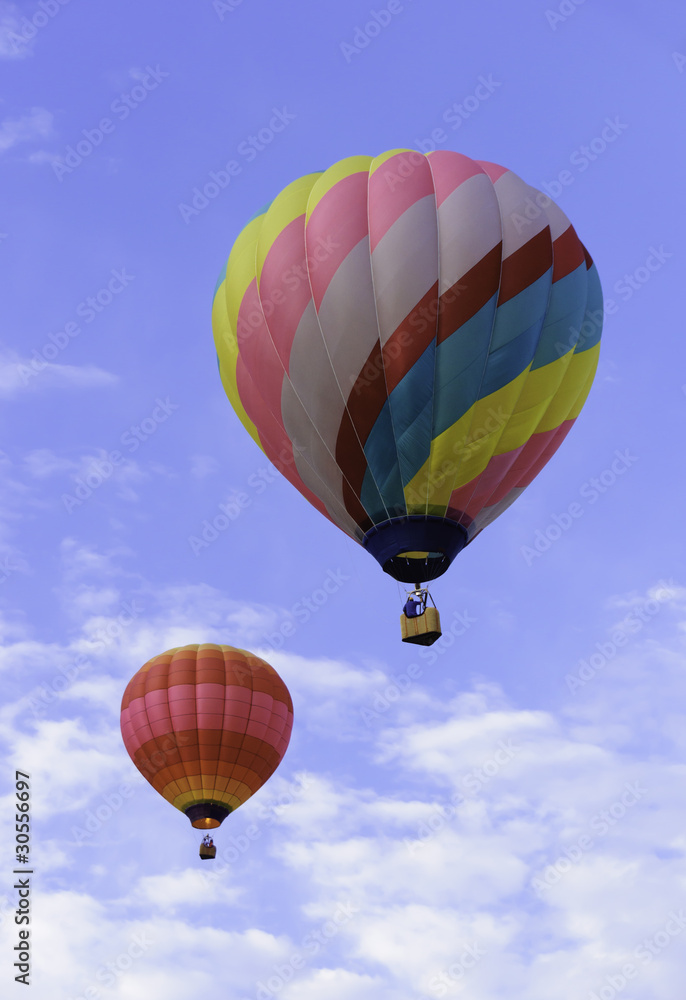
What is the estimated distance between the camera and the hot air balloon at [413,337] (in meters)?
18.8

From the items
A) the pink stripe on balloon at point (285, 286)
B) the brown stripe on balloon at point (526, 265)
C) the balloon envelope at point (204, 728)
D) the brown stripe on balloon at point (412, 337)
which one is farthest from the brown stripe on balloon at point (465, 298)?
the balloon envelope at point (204, 728)

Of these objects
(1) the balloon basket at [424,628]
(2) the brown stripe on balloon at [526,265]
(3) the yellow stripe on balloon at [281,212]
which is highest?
(3) the yellow stripe on balloon at [281,212]

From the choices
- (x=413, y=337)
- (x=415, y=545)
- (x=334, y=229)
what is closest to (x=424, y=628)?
(x=415, y=545)

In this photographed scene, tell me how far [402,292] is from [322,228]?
5.10ft

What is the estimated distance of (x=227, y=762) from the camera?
85.3 feet

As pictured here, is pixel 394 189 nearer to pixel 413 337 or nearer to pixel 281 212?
pixel 281 212

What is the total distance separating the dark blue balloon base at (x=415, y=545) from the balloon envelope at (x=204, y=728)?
302 inches

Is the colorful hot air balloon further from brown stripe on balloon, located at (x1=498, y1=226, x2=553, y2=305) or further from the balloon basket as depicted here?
the balloon basket

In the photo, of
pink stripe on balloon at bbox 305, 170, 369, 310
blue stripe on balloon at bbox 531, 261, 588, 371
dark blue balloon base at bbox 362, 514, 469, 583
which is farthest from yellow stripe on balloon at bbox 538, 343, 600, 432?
pink stripe on balloon at bbox 305, 170, 369, 310

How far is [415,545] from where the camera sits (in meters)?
19.0

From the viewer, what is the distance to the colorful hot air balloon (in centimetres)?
1884

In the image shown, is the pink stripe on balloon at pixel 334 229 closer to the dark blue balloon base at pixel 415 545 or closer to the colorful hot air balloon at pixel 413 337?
the colorful hot air balloon at pixel 413 337

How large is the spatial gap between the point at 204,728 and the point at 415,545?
8380 millimetres

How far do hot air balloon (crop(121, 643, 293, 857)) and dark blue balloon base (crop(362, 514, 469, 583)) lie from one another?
7683mm
